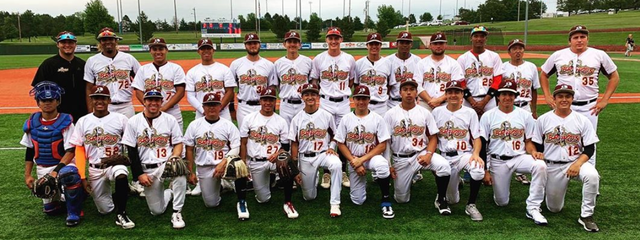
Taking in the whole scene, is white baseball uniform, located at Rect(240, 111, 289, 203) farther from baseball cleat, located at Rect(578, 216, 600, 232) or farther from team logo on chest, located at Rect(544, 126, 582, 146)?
baseball cleat, located at Rect(578, 216, 600, 232)

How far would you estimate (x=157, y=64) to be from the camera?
18.1 feet

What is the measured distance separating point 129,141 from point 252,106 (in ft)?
5.56

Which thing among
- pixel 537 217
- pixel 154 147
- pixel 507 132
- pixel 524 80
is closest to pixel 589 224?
pixel 537 217

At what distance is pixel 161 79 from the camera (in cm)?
548

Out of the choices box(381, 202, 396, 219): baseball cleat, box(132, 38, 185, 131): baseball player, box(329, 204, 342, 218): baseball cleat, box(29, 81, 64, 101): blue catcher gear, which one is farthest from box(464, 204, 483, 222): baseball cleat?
box(29, 81, 64, 101): blue catcher gear

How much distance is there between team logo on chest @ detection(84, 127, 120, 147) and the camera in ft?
15.0

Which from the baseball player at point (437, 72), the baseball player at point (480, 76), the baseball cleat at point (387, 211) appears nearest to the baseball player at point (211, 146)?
the baseball cleat at point (387, 211)

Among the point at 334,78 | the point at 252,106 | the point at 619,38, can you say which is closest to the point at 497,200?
the point at 334,78

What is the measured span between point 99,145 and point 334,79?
297 centimetres

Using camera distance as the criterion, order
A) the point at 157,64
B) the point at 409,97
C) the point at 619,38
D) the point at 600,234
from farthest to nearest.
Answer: the point at 619,38 < the point at 157,64 < the point at 409,97 < the point at 600,234

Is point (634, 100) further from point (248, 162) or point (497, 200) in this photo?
point (248, 162)

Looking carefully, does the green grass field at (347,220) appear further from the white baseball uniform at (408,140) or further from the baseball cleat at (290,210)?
the white baseball uniform at (408,140)

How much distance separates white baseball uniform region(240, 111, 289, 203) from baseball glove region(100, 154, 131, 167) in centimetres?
127

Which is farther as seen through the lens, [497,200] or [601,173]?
[601,173]
